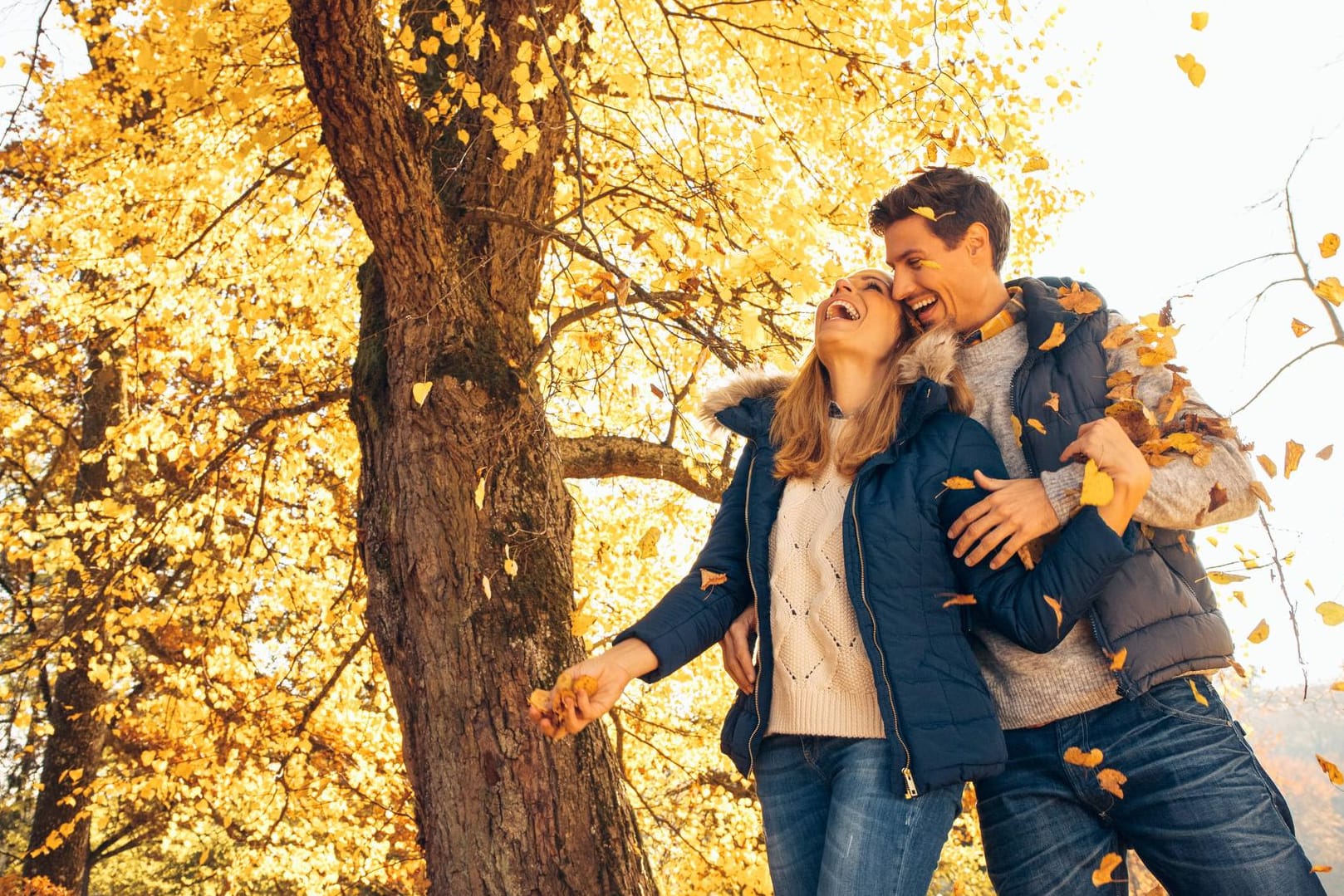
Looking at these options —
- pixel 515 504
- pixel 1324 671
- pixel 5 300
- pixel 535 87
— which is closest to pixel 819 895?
pixel 1324 671

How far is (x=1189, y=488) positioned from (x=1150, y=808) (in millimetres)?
590

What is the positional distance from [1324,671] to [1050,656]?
0.57 metres

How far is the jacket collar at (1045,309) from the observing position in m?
2.05

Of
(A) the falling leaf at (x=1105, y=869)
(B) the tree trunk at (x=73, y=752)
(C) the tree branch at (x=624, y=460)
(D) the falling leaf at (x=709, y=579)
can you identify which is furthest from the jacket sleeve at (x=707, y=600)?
(B) the tree trunk at (x=73, y=752)

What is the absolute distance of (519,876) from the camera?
2660 mm

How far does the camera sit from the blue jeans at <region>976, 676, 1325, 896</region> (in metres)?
1.67

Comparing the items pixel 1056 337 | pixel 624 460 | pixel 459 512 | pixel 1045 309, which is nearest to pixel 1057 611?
pixel 1056 337

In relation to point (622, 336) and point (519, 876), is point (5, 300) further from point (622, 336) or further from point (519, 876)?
point (519, 876)

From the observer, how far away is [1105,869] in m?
1.85

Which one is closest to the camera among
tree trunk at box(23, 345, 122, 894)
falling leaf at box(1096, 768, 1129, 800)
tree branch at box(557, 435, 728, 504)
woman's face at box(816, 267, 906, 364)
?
falling leaf at box(1096, 768, 1129, 800)

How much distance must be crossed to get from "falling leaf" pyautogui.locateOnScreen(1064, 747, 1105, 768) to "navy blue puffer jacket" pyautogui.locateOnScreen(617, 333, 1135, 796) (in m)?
0.15

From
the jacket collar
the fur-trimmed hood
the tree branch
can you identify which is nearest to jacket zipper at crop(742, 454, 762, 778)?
the fur-trimmed hood

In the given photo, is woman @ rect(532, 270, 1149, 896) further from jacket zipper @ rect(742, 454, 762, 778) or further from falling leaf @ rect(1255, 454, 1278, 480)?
falling leaf @ rect(1255, 454, 1278, 480)

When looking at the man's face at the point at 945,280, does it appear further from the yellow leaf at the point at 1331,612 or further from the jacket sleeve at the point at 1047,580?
the yellow leaf at the point at 1331,612
